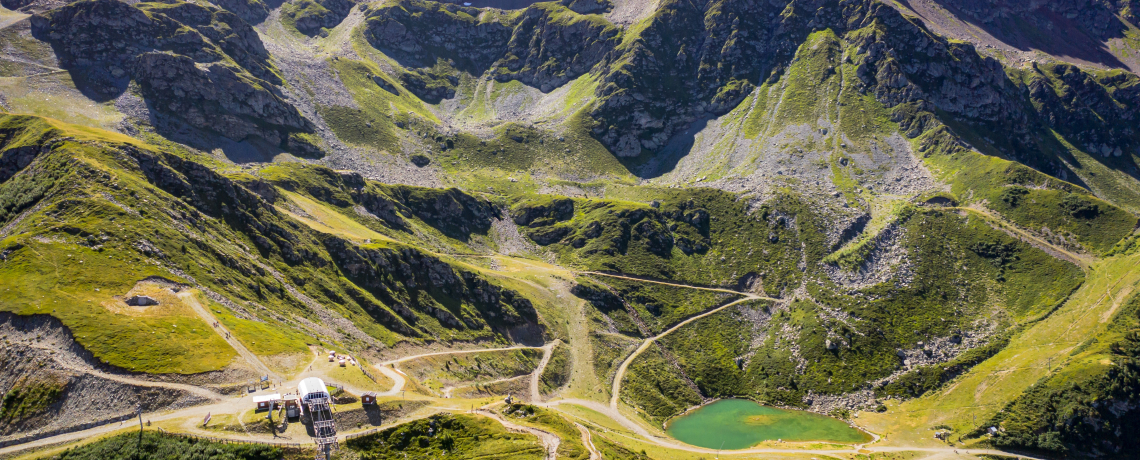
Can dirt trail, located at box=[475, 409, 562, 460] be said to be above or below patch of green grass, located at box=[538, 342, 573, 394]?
above

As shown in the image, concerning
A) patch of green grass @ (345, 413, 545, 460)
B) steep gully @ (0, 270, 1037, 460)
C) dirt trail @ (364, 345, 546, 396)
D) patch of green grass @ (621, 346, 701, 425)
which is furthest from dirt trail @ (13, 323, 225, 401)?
patch of green grass @ (621, 346, 701, 425)

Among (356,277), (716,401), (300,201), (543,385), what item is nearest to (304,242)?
(356,277)

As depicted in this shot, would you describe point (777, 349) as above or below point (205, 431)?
below

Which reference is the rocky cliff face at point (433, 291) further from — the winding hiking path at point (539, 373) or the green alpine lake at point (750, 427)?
the green alpine lake at point (750, 427)

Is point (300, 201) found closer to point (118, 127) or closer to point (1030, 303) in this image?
point (118, 127)

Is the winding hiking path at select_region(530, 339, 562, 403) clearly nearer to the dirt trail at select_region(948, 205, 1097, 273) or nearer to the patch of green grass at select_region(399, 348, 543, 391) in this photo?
the patch of green grass at select_region(399, 348, 543, 391)

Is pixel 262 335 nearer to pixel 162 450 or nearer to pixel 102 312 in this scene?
pixel 102 312
